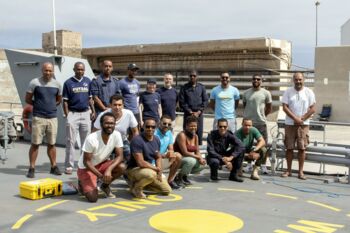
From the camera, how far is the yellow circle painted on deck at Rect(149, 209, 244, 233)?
5.01m

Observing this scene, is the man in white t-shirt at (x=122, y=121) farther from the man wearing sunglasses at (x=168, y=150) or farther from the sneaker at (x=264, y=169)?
the sneaker at (x=264, y=169)

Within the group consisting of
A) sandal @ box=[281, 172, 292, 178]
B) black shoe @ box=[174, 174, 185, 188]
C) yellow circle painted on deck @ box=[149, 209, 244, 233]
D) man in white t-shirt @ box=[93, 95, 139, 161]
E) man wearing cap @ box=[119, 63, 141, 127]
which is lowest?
yellow circle painted on deck @ box=[149, 209, 244, 233]

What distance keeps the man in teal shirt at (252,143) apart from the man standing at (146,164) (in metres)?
1.84

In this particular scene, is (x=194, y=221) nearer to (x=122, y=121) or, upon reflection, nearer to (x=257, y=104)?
(x=122, y=121)

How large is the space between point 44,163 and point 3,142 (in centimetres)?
89

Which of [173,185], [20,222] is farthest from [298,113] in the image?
[20,222]

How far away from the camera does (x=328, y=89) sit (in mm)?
18703

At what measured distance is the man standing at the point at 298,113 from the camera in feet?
25.2

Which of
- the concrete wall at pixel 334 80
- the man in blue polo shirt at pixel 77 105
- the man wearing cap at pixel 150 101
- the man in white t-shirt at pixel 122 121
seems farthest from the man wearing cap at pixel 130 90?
the concrete wall at pixel 334 80

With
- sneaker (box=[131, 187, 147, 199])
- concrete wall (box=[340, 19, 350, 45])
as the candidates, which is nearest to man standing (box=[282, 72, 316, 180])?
sneaker (box=[131, 187, 147, 199])

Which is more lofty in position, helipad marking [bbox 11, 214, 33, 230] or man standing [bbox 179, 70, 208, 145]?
man standing [bbox 179, 70, 208, 145]

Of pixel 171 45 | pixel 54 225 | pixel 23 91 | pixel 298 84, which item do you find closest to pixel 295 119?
pixel 298 84

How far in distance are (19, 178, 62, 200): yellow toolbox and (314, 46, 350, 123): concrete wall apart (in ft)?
47.5

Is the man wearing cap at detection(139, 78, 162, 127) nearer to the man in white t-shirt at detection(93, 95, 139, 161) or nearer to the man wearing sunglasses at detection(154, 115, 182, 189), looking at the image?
the man in white t-shirt at detection(93, 95, 139, 161)
